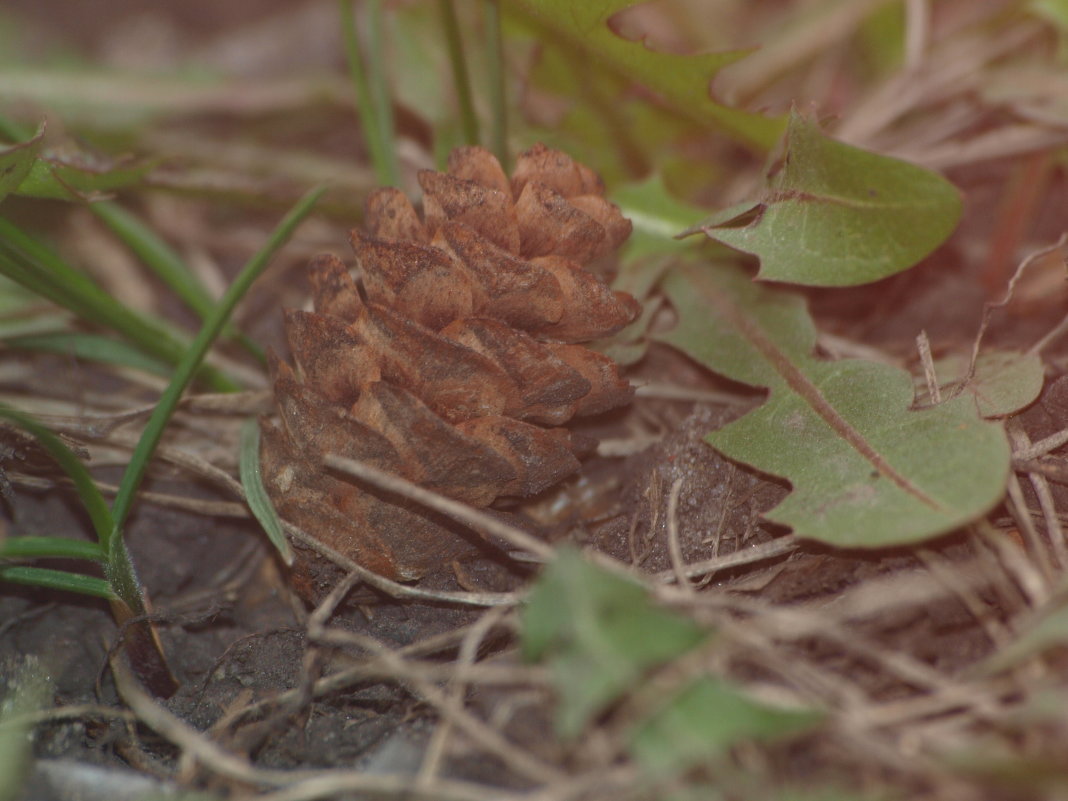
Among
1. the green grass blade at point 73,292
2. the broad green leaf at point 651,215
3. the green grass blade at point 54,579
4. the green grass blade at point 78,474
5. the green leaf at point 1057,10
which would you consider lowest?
the green grass blade at point 54,579

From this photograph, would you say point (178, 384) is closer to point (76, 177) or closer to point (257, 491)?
point (257, 491)

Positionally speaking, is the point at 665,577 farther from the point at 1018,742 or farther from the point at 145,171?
the point at 145,171

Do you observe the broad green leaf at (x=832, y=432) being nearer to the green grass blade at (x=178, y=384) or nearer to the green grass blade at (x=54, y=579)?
the green grass blade at (x=178, y=384)

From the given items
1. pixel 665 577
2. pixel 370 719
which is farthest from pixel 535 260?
pixel 370 719

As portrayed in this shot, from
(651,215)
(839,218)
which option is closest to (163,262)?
(651,215)

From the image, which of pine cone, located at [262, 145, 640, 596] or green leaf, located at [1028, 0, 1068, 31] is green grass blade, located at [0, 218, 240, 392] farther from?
green leaf, located at [1028, 0, 1068, 31]

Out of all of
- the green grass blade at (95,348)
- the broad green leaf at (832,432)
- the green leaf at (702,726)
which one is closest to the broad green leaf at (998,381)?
the broad green leaf at (832,432)
